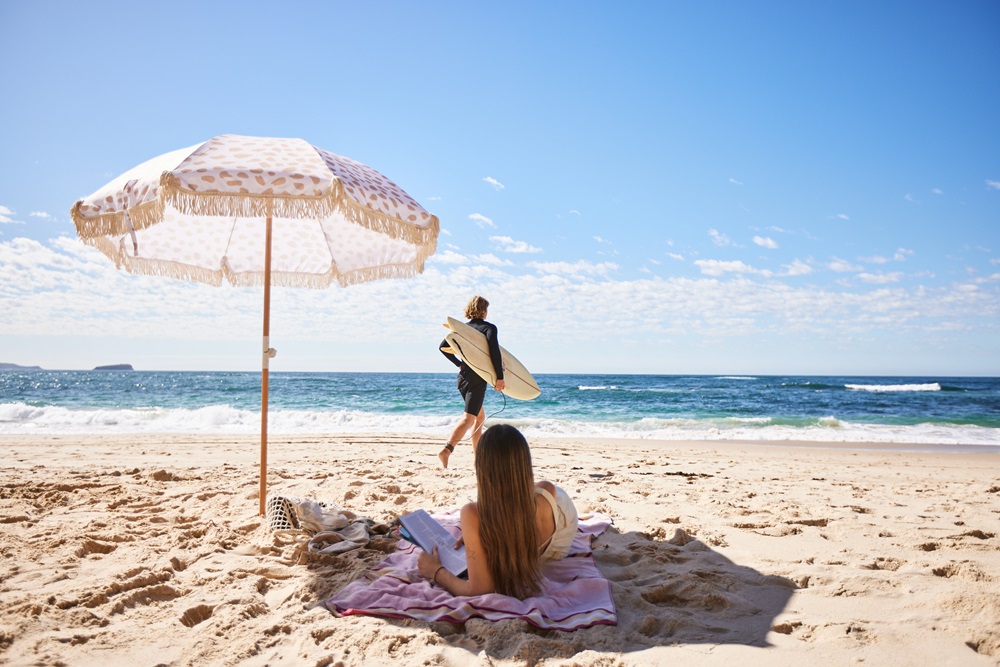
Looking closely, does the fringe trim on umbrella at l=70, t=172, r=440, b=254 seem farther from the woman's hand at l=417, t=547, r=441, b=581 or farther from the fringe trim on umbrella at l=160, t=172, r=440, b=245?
the woman's hand at l=417, t=547, r=441, b=581

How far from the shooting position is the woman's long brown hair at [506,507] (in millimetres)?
2570

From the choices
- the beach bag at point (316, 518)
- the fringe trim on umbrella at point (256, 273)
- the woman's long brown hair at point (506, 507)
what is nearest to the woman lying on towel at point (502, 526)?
the woman's long brown hair at point (506, 507)

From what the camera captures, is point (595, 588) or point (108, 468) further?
point (108, 468)

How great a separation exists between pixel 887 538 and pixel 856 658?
1914 millimetres

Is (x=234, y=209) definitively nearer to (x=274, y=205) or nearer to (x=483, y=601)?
(x=274, y=205)

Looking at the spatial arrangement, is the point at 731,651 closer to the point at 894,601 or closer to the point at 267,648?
the point at 894,601

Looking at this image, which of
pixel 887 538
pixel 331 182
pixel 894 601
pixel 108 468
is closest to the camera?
pixel 894 601

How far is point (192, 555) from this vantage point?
3287mm

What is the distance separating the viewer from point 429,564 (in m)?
2.87

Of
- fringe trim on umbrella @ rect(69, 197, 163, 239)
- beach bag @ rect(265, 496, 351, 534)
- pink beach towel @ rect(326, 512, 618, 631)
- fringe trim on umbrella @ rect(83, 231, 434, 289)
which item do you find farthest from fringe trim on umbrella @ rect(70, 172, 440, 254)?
pink beach towel @ rect(326, 512, 618, 631)

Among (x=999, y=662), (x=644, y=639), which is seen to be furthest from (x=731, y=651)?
(x=999, y=662)

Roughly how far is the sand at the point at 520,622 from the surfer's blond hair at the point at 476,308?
5.57 feet

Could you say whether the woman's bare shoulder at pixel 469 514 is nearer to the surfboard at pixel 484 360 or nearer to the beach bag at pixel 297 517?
the beach bag at pixel 297 517

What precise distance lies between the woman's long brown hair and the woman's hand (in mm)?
339
